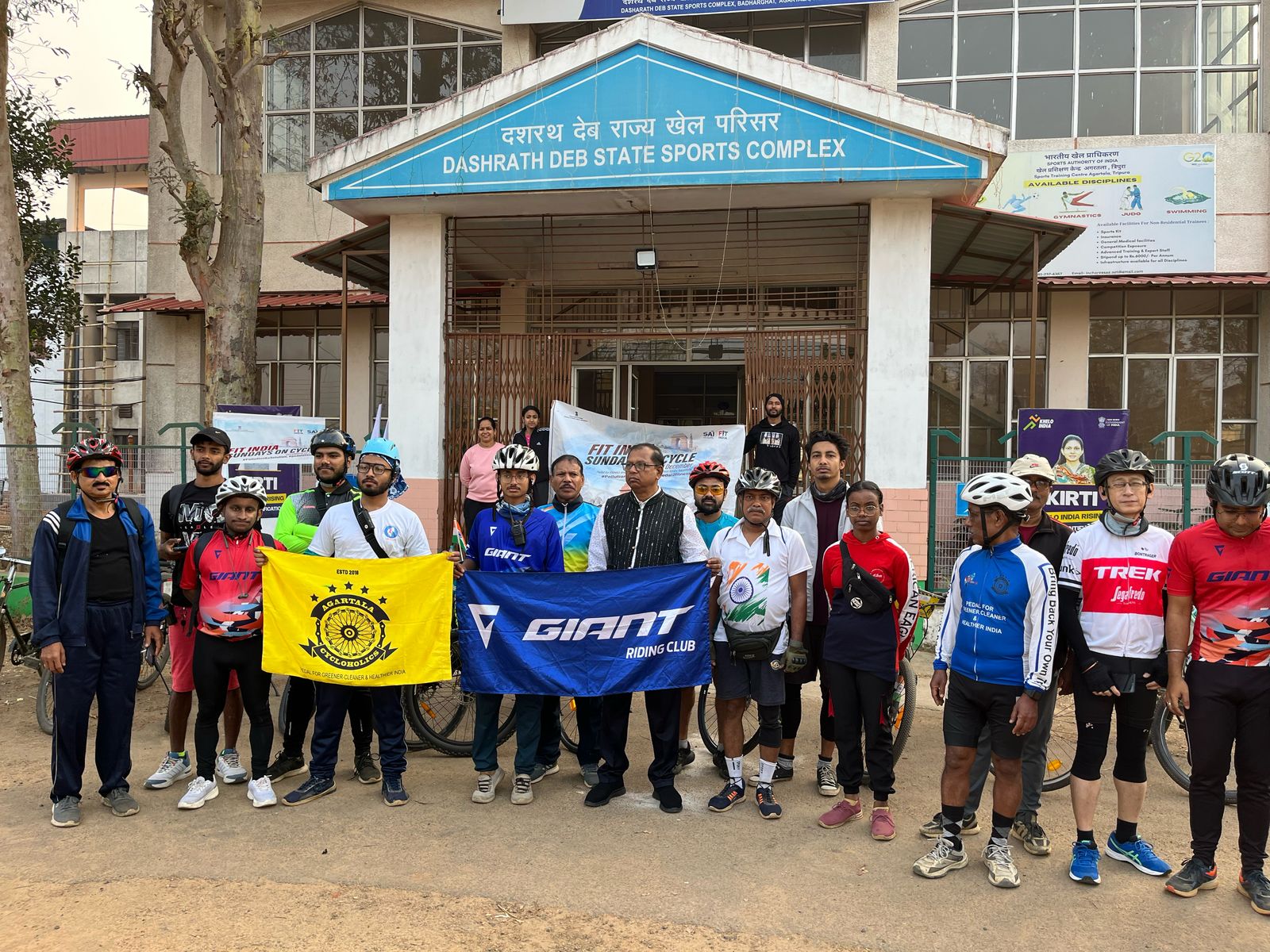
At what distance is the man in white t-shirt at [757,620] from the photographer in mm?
4934

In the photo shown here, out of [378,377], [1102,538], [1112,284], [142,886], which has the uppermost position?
[1112,284]

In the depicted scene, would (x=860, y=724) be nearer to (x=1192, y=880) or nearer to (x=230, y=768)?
(x=1192, y=880)

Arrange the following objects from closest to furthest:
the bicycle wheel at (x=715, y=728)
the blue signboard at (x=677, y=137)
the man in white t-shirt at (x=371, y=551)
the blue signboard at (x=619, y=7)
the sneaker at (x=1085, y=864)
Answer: the sneaker at (x=1085, y=864), the man in white t-shirt at (x=371, y=551), the bicycle wheel at (x=715, y=728), the blue signboard at (x=677, y=137), the blue signboard at (x=619, y=7)

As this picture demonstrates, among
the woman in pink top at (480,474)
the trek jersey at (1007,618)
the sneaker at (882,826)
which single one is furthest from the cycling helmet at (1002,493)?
the woman in pink top at (480,474)

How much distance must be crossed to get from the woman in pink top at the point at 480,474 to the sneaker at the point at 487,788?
3.89 meters

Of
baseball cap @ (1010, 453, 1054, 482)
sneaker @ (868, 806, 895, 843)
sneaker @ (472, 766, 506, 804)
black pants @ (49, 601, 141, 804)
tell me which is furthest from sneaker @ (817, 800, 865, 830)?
black pants @ (49, 601, 141, 804)

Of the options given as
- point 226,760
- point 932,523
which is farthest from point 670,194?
point 226,760

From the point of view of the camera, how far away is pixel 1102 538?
434 cm

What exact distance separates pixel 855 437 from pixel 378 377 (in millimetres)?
9234

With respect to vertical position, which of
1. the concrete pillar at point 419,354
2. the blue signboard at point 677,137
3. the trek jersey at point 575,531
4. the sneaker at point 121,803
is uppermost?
the blue signboard at point 677,137

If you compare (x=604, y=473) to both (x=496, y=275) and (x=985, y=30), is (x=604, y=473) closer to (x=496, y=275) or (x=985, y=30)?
(x=496, y=275)

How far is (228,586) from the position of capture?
5090mm

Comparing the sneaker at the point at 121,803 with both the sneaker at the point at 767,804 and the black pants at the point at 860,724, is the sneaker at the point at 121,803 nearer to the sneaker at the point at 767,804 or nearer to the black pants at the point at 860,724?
the sneaker at the point at 767,804

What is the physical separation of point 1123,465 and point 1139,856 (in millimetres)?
1780
